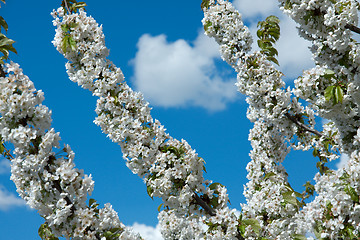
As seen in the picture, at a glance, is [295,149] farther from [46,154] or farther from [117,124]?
[46,154]

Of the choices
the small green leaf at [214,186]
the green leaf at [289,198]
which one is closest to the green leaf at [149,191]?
the small green leaf at [214,186]

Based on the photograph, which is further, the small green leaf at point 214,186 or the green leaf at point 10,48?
the small green leaf at point 214,186

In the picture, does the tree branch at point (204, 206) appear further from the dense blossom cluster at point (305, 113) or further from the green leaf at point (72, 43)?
the green leaf at point (72, 43)

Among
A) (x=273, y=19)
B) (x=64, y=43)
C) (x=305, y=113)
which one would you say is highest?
(x=273, y=19)

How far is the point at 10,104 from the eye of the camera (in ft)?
16.5

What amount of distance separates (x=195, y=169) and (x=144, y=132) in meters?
1.09

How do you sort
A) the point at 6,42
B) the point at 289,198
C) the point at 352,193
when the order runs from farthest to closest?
the point at 289,198 < the point at 6,42 < the point at 352,193

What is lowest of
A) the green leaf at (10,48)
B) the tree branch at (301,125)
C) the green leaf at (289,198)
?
the green leaf at (289,198)

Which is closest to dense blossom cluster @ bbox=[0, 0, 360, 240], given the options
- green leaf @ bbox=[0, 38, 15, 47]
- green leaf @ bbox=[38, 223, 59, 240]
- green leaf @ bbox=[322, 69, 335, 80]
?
green leaf @ bbox=[322, 69, 335, 80]

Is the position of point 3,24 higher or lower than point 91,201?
higher

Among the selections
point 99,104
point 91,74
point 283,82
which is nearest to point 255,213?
point 283,82

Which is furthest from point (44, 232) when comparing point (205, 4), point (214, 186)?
point (205, 4)

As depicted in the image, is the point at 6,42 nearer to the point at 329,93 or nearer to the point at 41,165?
the point at 41,165

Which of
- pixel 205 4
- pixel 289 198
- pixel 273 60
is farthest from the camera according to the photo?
pixel 205 4
